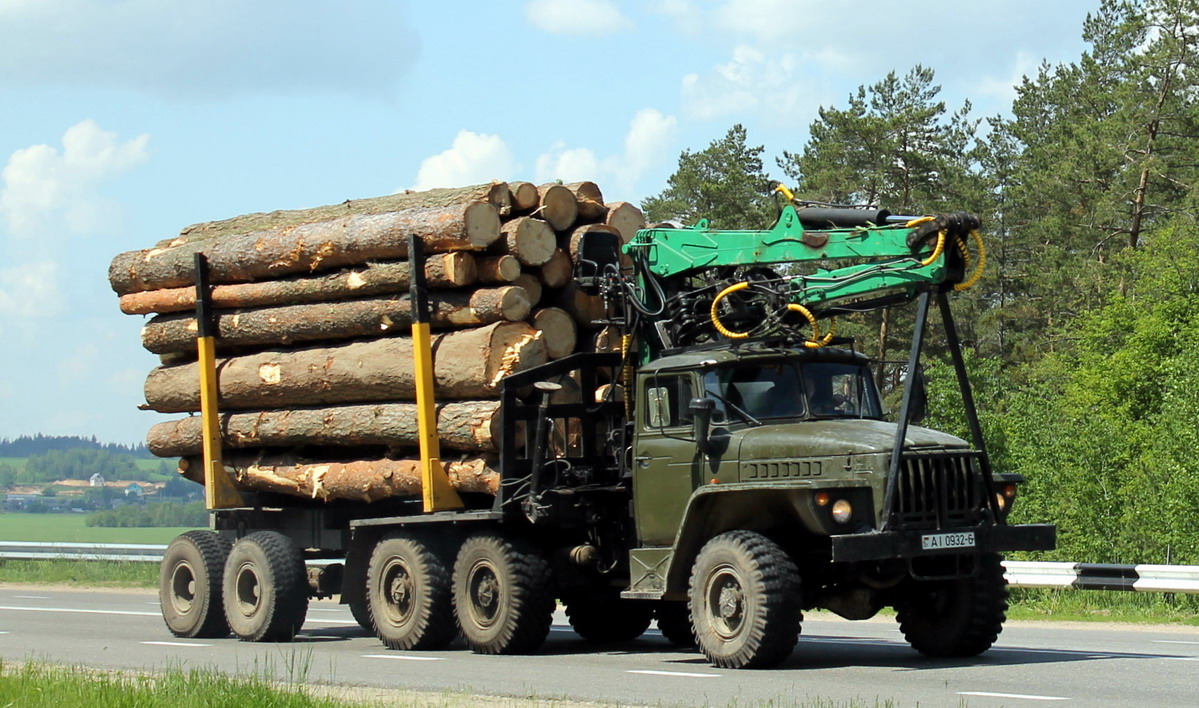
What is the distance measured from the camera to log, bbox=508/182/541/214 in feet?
56.4

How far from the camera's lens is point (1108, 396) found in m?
44.1

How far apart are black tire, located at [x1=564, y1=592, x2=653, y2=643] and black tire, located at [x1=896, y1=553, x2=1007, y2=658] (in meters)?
3.73

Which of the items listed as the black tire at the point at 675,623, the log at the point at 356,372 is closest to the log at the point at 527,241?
the log at the point at 356,372

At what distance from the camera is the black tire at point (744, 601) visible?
12969 millimetres

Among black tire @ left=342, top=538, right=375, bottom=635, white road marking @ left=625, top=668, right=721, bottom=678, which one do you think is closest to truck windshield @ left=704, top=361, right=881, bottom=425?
white road marking @ left=625, top=668, right=721, bottom=678

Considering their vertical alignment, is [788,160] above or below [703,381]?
above

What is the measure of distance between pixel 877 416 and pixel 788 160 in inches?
1706

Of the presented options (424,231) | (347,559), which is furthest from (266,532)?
(424,231)

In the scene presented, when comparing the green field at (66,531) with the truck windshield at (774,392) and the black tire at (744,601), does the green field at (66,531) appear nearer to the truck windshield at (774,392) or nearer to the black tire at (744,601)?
the truck windshield at (774,392)

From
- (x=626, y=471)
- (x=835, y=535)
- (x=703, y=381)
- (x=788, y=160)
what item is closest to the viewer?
(x=835, y=535)

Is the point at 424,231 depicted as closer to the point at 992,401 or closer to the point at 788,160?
the point at 992,401

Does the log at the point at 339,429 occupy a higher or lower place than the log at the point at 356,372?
lower

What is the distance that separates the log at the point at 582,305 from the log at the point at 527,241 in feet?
1.55

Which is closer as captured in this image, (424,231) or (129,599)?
(424,231)
